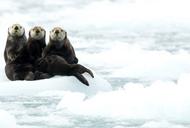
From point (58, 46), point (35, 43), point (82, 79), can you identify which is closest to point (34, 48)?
point (35, 43)

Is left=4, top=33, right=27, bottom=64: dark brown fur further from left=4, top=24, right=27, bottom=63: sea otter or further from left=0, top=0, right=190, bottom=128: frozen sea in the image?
left=0, top=0, right=190, bottom=128: frozen sea

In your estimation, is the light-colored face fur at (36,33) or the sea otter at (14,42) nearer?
the light-colored face fur at (36,33)

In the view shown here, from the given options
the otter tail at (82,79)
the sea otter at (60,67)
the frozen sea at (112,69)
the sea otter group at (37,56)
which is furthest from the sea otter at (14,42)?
the otter tail at (82,79)

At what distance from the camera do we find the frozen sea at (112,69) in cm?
A: 1091

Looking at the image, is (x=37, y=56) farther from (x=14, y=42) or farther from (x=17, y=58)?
(x=14, y=42)

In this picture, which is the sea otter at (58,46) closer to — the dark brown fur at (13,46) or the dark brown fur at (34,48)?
the dark brown fur at (34,48)

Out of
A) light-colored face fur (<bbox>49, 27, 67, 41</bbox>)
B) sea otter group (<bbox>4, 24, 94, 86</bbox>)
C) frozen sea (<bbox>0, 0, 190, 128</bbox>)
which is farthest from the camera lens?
light-colored face fur (<bbox>49, 27, 67, 41</bbox>)

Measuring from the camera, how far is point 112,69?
1619 cm

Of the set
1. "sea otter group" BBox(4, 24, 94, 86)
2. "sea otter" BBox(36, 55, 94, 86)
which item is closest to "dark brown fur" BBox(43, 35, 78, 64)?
"sea otter group" BBox(4, 24, 94, 86)

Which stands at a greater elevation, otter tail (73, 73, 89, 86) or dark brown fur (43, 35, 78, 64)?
dark brown fur (43, 35, 78, 64)

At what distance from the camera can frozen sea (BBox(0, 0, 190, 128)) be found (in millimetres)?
10914

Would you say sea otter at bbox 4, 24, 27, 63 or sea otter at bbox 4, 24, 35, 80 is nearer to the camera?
sea otter at bbox 4, 24, 35, 80

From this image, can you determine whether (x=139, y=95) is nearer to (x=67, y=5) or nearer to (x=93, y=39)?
(x=93, y=39)

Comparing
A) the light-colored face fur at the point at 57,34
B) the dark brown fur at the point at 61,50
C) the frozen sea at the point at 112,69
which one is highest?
the light-colored face fur at the point at 57,34
